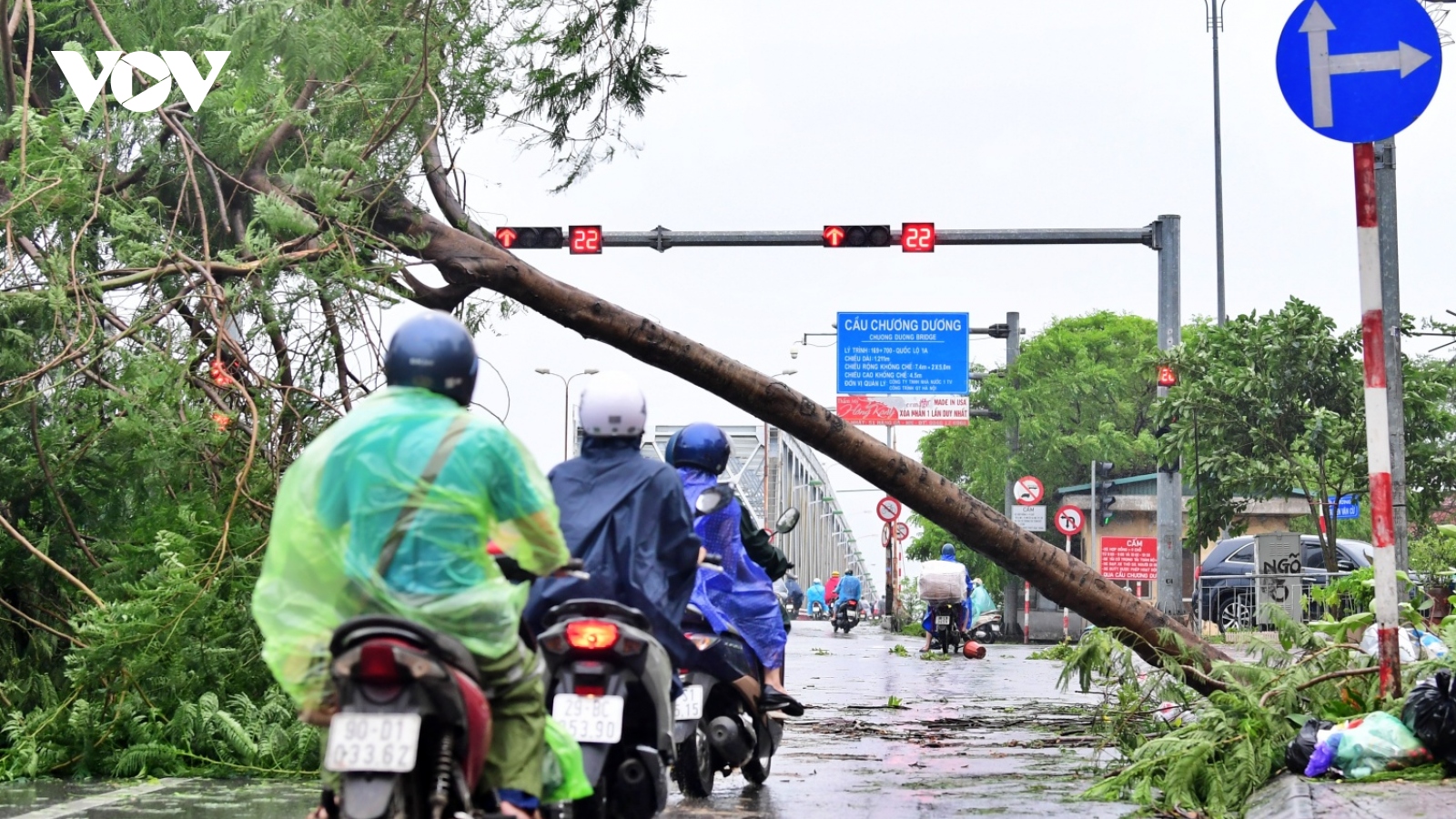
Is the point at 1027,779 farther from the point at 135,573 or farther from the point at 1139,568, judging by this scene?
the point at 1139,568

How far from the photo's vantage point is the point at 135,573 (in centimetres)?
878

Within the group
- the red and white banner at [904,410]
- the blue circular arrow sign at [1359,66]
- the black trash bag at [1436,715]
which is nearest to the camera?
the black trash bag at [1436,715]

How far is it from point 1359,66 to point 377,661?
5076mm

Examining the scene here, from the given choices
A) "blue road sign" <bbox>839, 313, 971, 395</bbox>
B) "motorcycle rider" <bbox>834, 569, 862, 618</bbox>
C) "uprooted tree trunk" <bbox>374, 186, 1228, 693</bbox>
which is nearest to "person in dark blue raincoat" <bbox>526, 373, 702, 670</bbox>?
"uprooted tree trunk" <bbox>374, 186, 1228, 693</bbox>

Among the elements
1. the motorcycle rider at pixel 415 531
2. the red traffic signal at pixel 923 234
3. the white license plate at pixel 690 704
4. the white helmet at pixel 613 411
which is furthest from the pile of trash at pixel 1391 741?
the red traffic signal at pixel 923 234

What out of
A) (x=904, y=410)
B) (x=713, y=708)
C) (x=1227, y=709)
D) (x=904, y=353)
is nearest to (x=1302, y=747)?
(x=1227, y=709)

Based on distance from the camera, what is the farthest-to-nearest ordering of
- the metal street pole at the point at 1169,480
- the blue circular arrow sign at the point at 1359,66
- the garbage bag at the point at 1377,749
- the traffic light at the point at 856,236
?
1. the metal street pole at the point at 1169,480
2. the traffic light at the point at 856,236
3. the blue circular arrow sign at the point at 1359,66
4. the garbage bag at the point at 1377,749

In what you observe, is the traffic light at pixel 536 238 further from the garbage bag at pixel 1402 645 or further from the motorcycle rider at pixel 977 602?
the garbage bag at pixel 1402 645

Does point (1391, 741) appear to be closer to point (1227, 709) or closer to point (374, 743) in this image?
point (1227, 709)

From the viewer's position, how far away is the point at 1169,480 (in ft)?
87.6

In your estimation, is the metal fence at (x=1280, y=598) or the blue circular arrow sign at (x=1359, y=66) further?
the metal fence at (x=1280, y=598)

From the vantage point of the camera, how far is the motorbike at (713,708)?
7250 millimetres

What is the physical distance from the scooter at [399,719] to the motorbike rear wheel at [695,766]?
325cm

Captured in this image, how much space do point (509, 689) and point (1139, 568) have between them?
1271 inches
